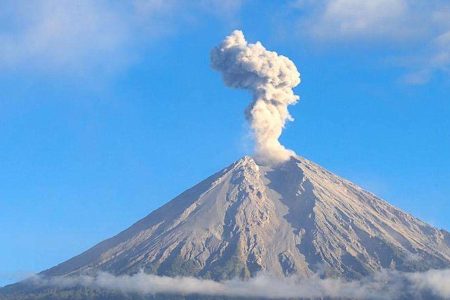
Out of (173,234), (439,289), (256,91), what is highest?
(256,91)

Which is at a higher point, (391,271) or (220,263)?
(220,263)

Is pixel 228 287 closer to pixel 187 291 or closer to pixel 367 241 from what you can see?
pixel 187 291

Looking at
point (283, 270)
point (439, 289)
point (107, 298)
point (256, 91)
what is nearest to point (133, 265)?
point (107, 298)

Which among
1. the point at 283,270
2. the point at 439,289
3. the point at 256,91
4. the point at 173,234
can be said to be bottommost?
the point at 439,289

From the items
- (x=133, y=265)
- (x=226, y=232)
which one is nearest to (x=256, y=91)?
(x=226, y=232)

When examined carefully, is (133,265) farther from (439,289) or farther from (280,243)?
(439,289)

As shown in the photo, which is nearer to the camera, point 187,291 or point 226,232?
point 187,291
